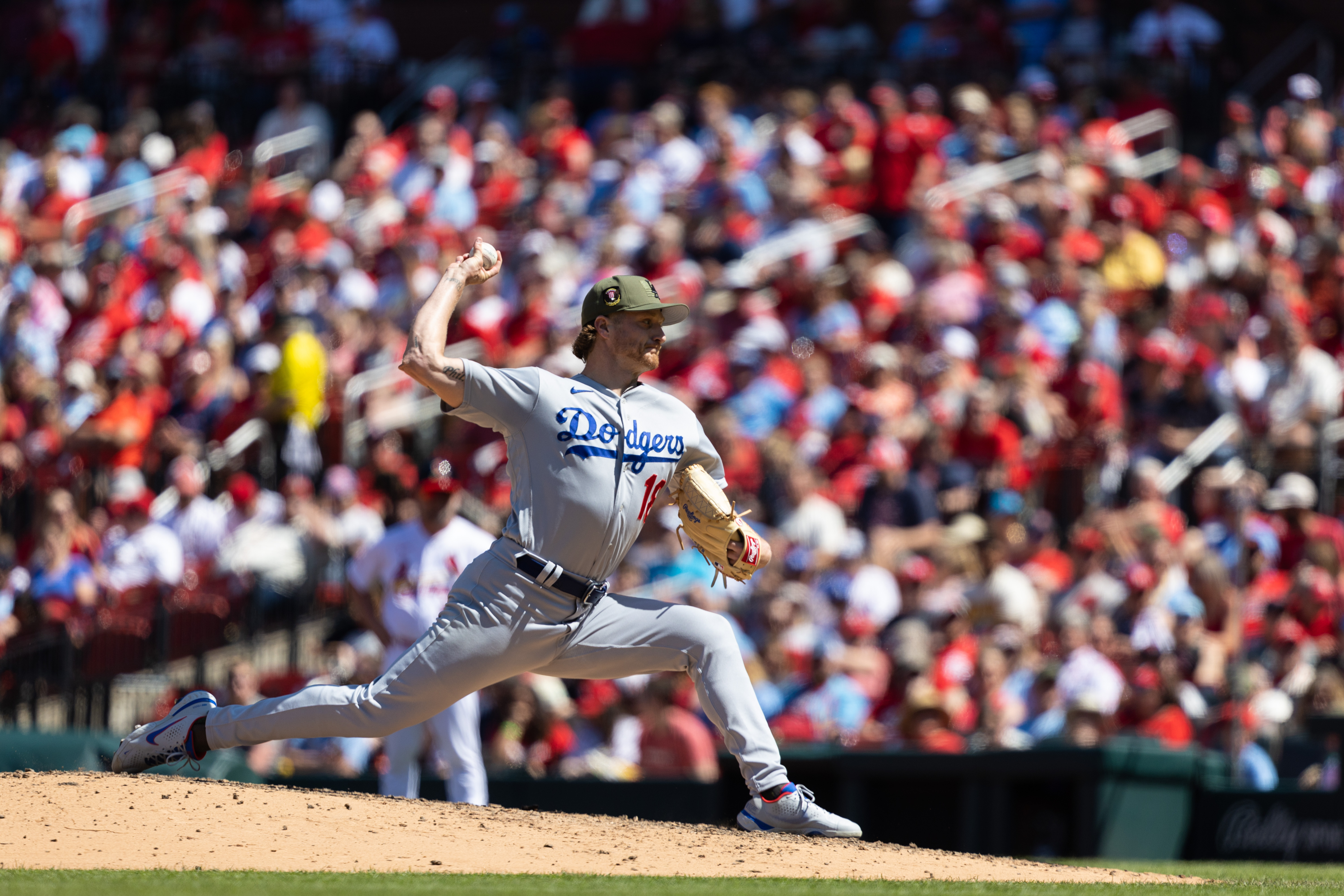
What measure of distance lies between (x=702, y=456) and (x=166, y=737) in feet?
6.73

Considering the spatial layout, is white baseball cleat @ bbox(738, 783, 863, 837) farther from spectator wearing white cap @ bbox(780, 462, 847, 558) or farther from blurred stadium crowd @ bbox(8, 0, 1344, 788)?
spectator wearing white cap @ bbox(780, 462, 847, 558)

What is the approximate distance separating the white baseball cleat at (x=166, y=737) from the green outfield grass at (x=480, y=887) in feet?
2.81

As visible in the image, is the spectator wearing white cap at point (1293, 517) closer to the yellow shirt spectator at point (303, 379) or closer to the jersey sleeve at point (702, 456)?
the jersey sleeve at point (702, 456)

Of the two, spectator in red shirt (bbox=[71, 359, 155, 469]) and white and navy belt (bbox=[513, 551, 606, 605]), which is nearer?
white and navy belt (bbox=[513, 551, 606, 605])

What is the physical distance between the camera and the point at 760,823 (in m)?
6.17

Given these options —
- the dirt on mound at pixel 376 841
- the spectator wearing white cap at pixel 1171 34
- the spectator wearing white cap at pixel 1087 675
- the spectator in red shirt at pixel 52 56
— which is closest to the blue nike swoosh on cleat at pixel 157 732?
the dirt on mound at pixel 376 841

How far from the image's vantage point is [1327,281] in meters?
12.5

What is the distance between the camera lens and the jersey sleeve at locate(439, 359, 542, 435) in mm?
5824

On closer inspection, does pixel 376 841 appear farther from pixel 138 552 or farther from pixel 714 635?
pixel 138 552

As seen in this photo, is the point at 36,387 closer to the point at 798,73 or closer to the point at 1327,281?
the point at 798,73

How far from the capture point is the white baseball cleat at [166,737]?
632cm

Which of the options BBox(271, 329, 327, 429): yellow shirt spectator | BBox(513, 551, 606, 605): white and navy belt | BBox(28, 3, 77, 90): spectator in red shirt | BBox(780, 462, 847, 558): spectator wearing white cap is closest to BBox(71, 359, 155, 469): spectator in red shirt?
BBox(271, 329, 327, 429): yellow shirt spectator

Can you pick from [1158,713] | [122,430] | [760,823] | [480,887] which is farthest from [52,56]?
[480,887]

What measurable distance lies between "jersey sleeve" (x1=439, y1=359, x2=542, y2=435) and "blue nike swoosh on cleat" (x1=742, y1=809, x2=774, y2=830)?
58.6 inches
